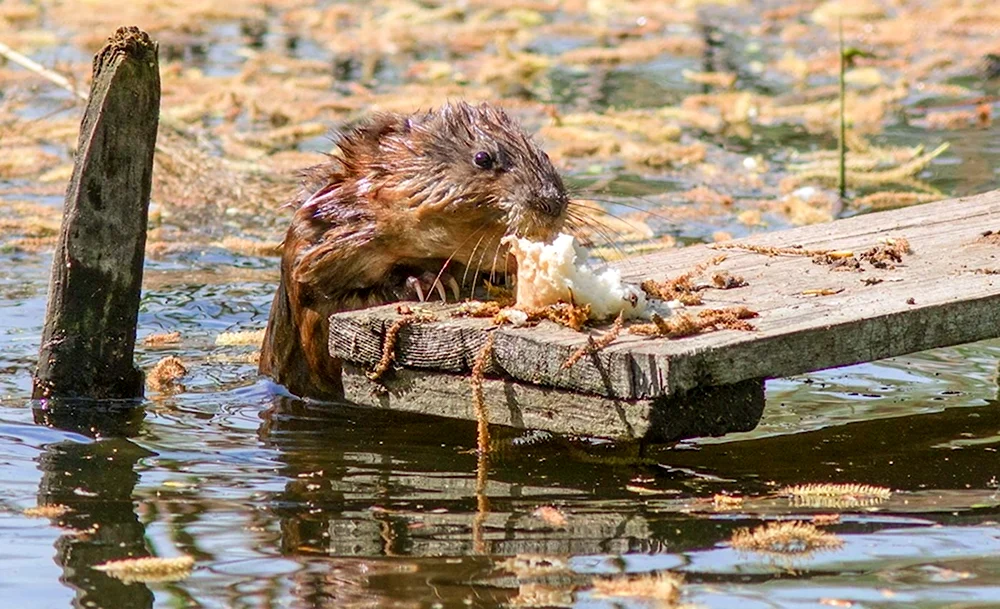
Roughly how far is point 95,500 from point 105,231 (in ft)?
3.68

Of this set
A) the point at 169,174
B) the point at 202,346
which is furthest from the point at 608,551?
the point at 169,174

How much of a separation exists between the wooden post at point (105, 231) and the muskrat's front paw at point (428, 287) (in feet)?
3.09

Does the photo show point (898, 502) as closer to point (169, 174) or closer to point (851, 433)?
point (851, 433)

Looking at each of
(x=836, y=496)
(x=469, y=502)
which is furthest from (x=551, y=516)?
(x=836, y=496)

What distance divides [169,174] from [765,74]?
6.01 metres

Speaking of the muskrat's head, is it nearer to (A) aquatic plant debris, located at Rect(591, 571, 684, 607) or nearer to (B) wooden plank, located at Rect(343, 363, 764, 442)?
(B) wooden plank, located at Rect(343, 363, 764, 442)

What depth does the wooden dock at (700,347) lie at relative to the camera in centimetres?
479

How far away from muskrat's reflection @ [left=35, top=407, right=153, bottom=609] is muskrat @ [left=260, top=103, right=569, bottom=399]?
80cm

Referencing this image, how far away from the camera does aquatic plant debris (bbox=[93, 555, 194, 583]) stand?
4.26 m

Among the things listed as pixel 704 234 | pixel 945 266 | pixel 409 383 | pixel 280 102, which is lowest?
pixel 409 383

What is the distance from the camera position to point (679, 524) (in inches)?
184

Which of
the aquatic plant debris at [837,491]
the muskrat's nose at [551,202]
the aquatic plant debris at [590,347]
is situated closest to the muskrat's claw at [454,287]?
the muskrat's nose at [551,202]

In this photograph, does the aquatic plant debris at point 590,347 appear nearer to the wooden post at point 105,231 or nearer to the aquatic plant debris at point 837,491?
the aquatic plant debris at point 837,491

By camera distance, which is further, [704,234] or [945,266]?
[704,234]
